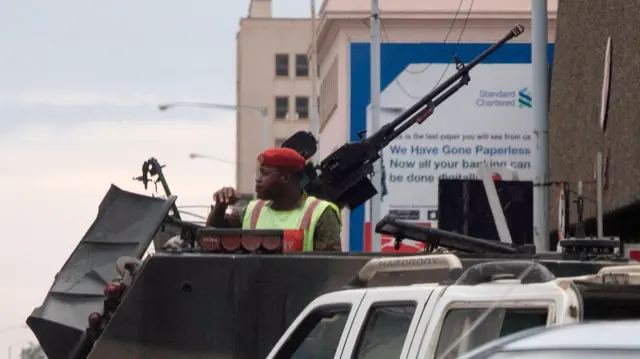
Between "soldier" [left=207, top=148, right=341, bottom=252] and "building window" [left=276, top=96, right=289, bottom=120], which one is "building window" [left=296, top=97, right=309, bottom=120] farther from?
"soldier" [left=207, top=148, right=341, bottom=252]

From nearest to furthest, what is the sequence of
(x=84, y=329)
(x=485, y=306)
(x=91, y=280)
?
1. (x=485, y=306)
2. (x=84, y=329)
3. (x=91, y=280)

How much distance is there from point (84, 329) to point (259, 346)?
141 centimetres

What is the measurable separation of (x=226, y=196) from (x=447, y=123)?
38352 mm

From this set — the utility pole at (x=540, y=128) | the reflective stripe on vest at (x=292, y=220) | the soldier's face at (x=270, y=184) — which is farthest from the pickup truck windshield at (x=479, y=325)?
the utility pole at (x=540, y=128)

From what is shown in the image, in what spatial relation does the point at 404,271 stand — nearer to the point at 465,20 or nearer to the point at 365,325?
the point at 365,325

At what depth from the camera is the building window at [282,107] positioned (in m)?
99.4

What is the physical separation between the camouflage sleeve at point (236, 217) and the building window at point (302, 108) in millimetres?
88255

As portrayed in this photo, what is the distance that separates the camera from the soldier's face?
8914 millimetres

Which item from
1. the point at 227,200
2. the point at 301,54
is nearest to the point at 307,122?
the point at 301,54

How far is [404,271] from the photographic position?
20.3 ft

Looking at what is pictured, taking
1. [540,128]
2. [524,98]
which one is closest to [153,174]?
[540,128]

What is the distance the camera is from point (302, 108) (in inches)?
3871

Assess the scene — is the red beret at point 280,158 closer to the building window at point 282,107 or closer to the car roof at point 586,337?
the car roof at point 586,337

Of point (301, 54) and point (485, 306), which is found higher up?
point (301, 54)
